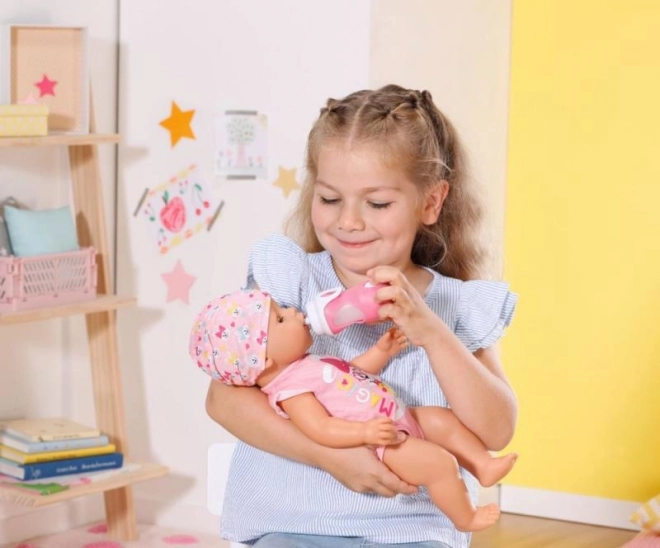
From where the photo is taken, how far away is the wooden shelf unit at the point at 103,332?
3.11 metres

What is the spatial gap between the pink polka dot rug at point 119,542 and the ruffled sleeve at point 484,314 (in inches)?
64.0

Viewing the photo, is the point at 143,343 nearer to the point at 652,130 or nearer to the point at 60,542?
the point at 60,542

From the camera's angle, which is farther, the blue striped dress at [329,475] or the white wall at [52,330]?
the white wall at [52,330]

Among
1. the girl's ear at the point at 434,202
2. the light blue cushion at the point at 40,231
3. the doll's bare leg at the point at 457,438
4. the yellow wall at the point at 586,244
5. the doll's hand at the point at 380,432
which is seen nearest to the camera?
the doll's hand at the point at 380,432

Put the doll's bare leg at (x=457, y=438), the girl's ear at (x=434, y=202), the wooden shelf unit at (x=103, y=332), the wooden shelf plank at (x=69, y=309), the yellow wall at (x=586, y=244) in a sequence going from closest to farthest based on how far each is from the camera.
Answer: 1. the doll's bare leg at (x=457, y=438)
2. the girl's ear at (x=434, y=202)
3. the wooden shelf plank at (x=69, y=309)
4. the wooden shelf unit at (x=103, y=332)
5. the yellow wall at (x=586, y=244)

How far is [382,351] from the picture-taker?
165 cm

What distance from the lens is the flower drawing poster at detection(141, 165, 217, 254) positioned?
3.28 meters

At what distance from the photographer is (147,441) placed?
3.42 m

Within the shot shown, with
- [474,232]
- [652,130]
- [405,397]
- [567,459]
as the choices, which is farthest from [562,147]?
[405,397]

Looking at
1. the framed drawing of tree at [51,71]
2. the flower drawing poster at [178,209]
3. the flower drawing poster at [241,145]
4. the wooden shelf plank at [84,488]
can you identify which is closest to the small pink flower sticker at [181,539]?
the wooden shelf plank at [84,488]

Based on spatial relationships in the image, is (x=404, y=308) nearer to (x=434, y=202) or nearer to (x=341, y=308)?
(x=341, y=308)

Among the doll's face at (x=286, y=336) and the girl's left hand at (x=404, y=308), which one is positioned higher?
the girl's left hand at (x=404, y=308)

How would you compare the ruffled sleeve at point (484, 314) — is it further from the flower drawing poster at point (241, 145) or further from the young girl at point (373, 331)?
the flower drawing poster at point (241, 145)

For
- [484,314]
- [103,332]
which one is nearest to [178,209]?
[103,332]
